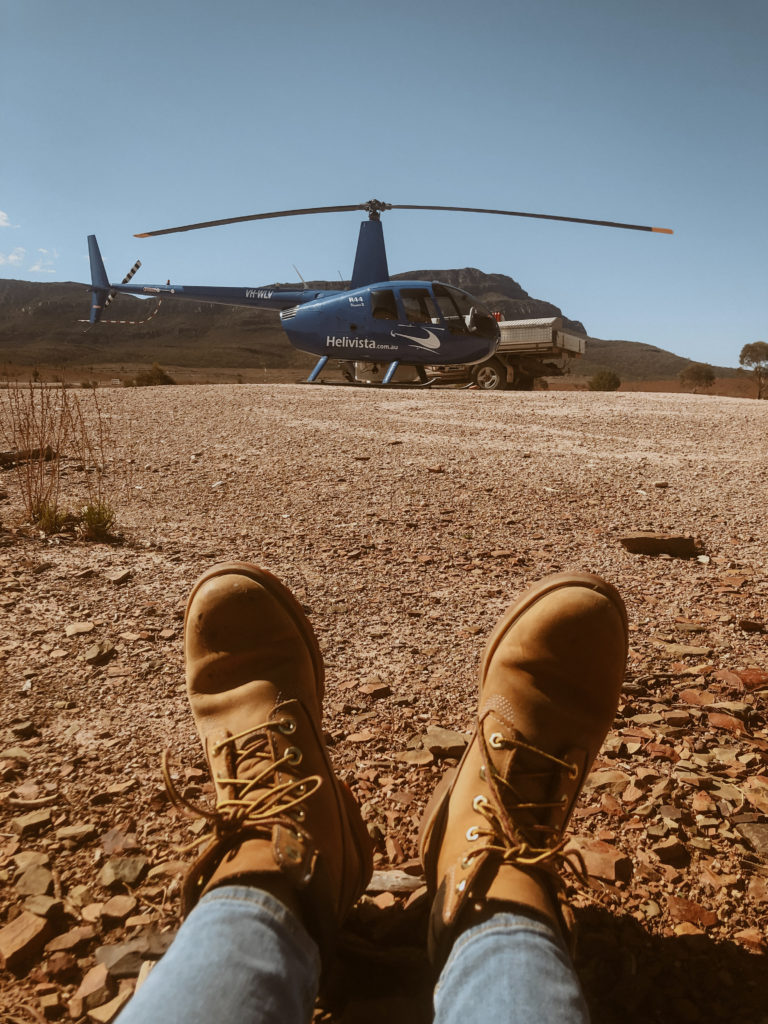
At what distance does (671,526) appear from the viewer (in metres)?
3.15

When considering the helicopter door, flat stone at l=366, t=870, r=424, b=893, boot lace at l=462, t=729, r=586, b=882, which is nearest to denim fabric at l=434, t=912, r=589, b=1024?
boot lace at l=462, t=729, r=586, b=882

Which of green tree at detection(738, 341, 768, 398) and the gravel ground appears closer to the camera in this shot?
the gravel ground

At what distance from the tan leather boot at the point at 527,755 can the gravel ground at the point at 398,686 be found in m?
0.13

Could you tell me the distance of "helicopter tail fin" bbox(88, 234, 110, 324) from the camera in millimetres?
15391

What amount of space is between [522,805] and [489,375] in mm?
13417

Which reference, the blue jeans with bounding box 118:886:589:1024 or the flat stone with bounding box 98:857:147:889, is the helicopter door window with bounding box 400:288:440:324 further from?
the blue jeans with bounding box 118:886:589:1024

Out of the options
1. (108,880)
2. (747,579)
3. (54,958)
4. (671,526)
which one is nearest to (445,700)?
(108,880)

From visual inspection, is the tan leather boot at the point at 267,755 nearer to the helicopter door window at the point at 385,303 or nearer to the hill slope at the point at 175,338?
the helicopter door window at the point at 385,303

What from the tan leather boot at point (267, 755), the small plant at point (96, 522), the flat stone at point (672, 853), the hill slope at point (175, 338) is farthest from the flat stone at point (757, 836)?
the hill slope at point (175, 338)

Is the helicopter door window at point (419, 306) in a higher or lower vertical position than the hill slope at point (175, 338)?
lower

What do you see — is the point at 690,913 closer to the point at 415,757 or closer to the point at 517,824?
the point at 517,824

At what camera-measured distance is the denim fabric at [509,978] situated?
826mm

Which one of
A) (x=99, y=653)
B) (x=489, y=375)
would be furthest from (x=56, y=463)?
(x=489, y=375)

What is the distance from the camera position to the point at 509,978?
2.85 ft
